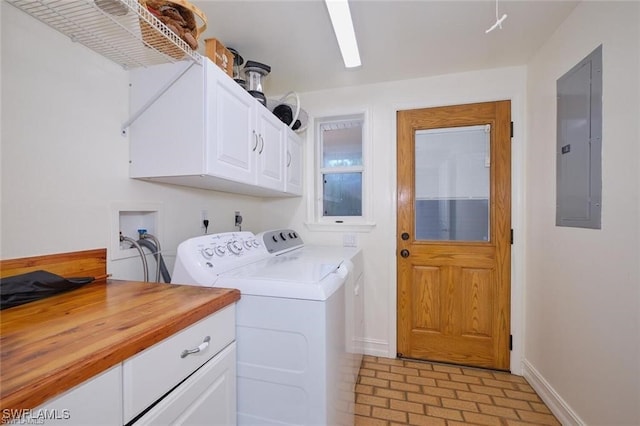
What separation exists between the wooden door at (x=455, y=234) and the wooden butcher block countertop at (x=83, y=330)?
1.70m

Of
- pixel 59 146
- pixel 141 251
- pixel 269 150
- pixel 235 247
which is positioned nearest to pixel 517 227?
pixel 269 150

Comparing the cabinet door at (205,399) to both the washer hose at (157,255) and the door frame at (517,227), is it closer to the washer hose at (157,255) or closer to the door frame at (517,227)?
the washer hose at (157,255)

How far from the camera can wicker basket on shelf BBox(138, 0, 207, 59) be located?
40.6 inches

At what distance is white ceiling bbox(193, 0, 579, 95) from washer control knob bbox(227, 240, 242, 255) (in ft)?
4.15

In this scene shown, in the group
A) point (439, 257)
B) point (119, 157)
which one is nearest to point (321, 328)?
point (119, 157)

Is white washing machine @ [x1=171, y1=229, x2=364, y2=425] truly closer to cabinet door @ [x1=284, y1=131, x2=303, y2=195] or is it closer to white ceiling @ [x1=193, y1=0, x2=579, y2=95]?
cabinet door @ [x1=284, y1=131, x2=303, y2=195]

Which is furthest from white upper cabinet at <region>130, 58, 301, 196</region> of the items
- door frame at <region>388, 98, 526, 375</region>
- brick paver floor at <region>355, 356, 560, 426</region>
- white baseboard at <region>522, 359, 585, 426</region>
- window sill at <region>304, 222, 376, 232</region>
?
white baseboard at <region>522, 359, 585, 426</region>

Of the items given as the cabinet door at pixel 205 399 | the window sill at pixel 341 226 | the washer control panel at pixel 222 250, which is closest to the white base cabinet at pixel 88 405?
the cabinet door at pixel 205 399

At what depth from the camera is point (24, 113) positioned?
39.2 inches

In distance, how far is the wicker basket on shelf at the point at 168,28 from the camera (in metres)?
1.03

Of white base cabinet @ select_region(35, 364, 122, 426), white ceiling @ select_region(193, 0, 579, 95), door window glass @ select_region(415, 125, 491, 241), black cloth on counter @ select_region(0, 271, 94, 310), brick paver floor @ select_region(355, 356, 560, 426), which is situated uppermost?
white ceiling @ select_region(193, 0, 579, 95)

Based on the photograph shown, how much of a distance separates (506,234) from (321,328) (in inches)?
71.8

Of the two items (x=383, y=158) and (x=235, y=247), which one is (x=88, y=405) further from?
(x=383, y=158)

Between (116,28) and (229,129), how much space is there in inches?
22.0
